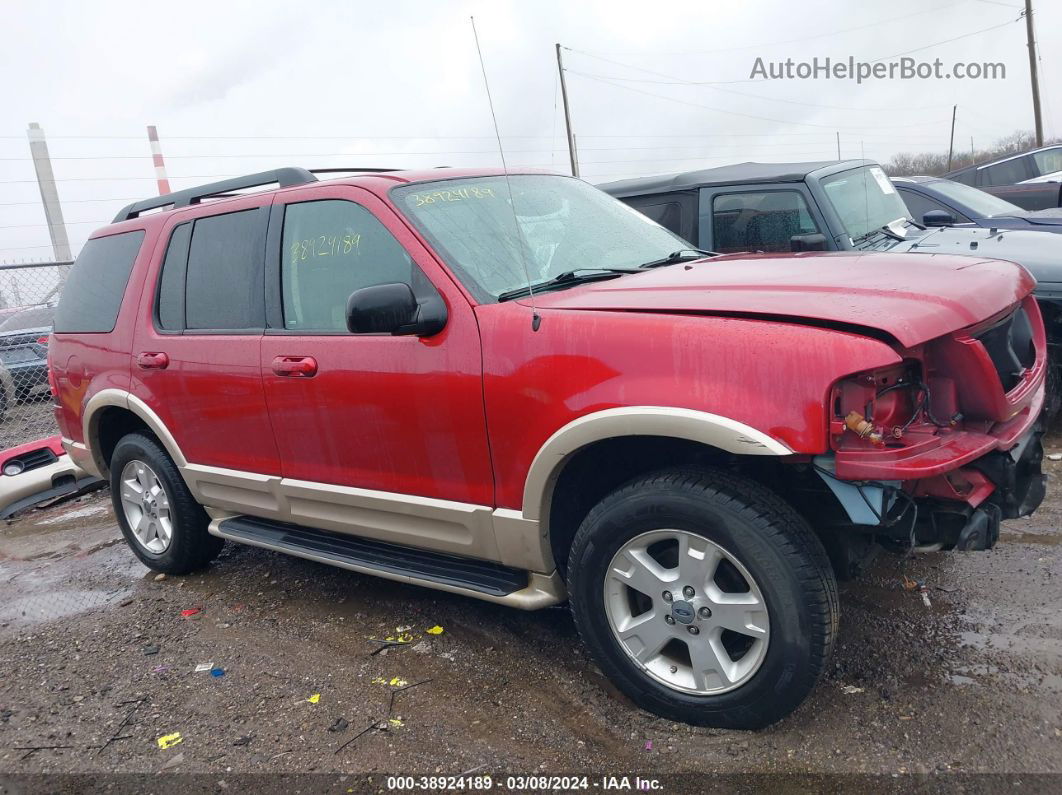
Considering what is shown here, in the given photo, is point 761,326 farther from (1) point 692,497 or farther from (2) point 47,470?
(2) point 47,470

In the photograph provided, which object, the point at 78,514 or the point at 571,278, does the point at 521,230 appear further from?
the point at 78,514

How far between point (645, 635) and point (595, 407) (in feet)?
2.59

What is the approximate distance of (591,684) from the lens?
3262mm

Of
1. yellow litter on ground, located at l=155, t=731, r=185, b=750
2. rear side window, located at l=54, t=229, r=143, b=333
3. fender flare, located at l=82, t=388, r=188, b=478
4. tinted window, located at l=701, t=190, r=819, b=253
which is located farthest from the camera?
tinted window, located at l=701, t=190, r=819, b=253

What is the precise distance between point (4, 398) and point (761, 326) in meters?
10.5

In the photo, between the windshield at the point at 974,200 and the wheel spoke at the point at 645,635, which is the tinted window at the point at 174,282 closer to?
the wheel spoke at the point at 645,635

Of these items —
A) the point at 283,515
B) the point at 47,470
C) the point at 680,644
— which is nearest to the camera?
the point at 680,644

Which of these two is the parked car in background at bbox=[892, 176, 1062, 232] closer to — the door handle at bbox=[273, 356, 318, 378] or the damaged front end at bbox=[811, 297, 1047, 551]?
the damaged front end at bbox=[811, 297, 1047, 551]

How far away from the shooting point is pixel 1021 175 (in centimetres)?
1388

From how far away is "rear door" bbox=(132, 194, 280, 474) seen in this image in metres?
3.98

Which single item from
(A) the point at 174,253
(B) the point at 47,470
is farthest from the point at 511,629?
(B) the point at 47,470

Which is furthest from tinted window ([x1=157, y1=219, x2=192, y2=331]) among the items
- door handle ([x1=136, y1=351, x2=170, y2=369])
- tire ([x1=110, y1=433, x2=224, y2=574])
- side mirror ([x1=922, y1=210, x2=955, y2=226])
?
side mirror ([x1=922, y1=210, x2=955, y2=226])

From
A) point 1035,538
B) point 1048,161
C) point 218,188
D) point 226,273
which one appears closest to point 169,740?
point 226,273

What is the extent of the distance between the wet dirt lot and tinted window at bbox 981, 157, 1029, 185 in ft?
36.6
